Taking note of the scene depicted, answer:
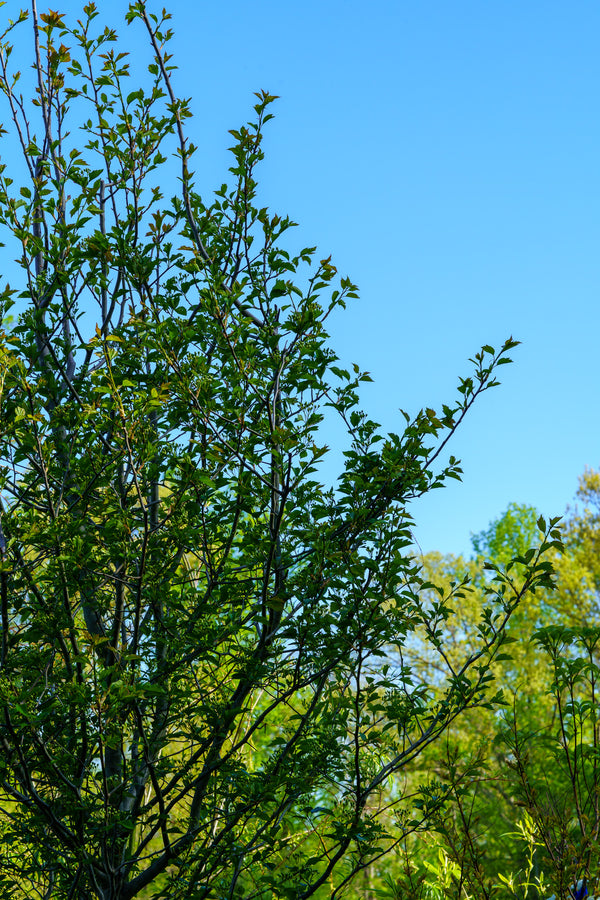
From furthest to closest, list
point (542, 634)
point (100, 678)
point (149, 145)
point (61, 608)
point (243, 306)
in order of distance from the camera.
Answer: point (149, 145)
point (243, 306)
point (61, 608)
point (542, 634)
point (100, 678)

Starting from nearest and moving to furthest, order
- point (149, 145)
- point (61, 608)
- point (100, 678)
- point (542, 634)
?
point (100, 678), point (542, 634), point (61, 608), point (149, 145)

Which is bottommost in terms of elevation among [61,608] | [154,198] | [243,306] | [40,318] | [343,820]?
[343,820]

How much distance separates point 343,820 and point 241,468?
155 cm

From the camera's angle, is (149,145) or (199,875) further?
(149,145)

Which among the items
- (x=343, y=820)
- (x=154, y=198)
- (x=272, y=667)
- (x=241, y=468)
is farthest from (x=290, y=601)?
(x=154, y=198)

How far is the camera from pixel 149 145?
378 centimetres

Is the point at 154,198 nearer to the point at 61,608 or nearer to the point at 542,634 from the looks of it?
the point at 61,608

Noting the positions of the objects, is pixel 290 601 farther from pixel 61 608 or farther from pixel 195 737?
pixel 61 608

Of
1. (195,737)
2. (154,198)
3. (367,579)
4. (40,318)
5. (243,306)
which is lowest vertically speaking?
(195,737)

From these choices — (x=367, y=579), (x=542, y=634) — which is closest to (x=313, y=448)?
Answer: (x=367, y=579)

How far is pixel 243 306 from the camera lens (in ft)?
10.9

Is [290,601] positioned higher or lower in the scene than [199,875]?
higher

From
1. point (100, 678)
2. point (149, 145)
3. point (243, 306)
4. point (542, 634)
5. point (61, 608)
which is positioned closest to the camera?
point (100, 678)

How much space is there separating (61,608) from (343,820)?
4.85 ft
